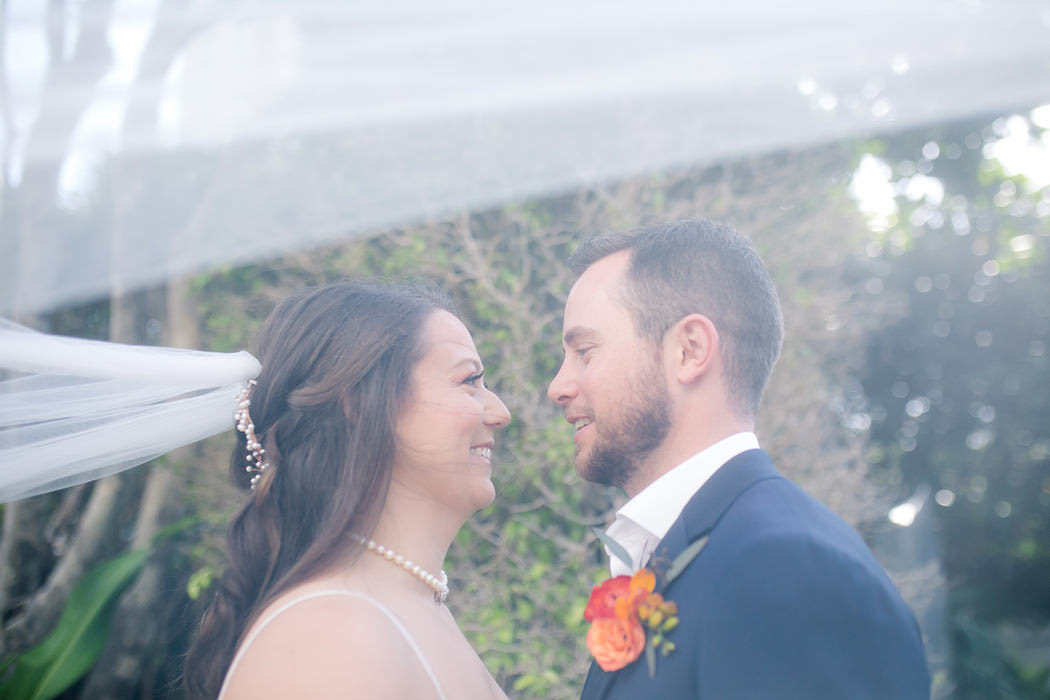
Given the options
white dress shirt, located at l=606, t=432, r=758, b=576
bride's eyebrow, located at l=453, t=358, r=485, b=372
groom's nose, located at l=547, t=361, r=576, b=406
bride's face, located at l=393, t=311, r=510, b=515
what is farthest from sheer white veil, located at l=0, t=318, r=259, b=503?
white dress shirt, located at l=606, t=432, r=758, b=576

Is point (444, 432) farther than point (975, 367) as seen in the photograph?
No

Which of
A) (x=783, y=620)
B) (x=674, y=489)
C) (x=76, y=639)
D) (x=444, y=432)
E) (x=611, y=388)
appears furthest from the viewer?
(x=76, y=639)

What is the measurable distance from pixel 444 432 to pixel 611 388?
467 millimetres

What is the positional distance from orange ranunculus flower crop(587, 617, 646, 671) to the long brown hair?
719mm

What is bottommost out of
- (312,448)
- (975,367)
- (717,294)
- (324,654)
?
(975,367)

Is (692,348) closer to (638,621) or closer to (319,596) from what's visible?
(638,621)

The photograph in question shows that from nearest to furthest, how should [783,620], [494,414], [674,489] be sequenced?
[783,620] → [674,489] → [494,414]

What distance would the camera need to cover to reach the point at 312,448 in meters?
2.24

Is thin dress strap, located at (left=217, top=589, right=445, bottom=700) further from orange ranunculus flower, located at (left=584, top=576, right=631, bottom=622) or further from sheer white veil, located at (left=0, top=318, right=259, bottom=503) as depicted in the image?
sheer white veil, located at (left=0, top=318, right=259, bottom=503)

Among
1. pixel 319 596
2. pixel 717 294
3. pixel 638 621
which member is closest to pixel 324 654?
pixel 319 596

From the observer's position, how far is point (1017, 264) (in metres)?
6.53

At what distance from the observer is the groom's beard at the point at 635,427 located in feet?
6.89

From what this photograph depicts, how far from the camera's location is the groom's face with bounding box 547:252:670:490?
2.11 meters

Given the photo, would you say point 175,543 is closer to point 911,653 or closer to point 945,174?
point 911,653
